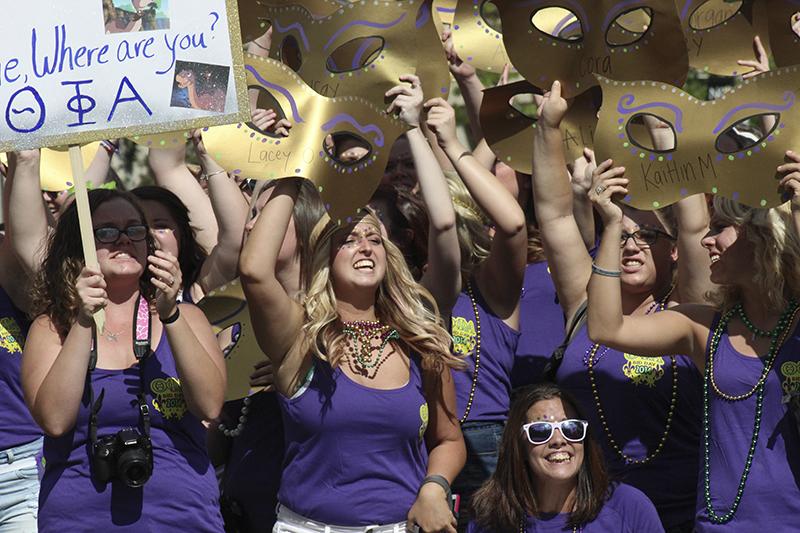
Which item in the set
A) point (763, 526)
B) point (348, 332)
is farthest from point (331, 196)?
point (763, 526)

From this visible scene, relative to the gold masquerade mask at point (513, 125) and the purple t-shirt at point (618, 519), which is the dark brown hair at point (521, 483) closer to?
the purple t-shirt at point (618, 519)

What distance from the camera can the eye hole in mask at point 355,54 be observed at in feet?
16.6

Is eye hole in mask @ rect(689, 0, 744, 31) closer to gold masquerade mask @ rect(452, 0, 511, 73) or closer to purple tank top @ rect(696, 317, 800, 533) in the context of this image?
gold masquerade mask @ rect(452, 0, 511, 73)

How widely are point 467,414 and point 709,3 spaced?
73.0 inches

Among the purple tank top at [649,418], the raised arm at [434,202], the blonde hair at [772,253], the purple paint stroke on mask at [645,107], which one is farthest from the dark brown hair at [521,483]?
the purple paint stroke on mask at [645,107]

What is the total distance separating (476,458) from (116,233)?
159 centimetres

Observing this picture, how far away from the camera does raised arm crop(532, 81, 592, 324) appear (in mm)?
5016

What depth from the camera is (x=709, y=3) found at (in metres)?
5.60

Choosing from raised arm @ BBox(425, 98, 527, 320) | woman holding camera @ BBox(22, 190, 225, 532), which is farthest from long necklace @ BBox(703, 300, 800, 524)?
woman holding camera @ BBox(22, 190, 225, 532)

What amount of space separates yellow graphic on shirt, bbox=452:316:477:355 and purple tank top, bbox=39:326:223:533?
1.15 meters

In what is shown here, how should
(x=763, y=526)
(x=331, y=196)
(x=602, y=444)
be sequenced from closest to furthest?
1. (x=763, y=526)
2. (x=331, y=196)
3. (x=602, y=444)

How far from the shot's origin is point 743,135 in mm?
4973

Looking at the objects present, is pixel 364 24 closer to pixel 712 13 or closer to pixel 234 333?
pixel 234 333

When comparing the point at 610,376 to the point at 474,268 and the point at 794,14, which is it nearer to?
the point at 474,268
